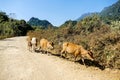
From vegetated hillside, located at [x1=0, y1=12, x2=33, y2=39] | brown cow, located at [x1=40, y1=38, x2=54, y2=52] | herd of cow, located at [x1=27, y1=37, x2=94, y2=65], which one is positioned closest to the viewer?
herd of cow, located at [x1=27, y1=37, x2=94, y2=65]

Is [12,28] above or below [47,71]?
above

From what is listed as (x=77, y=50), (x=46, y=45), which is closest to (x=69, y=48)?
(x=77, y=50)

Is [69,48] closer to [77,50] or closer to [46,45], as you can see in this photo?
[77,50]

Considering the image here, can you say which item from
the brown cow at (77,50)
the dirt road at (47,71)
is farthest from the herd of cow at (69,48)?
the dirt road at (47,71)

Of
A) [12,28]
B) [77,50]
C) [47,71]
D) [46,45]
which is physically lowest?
[47,71]

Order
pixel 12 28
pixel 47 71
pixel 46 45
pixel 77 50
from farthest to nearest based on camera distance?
1. pixel 12 28
2. pixel 46 45
3. pixel 77 50
4. pixel 47 71

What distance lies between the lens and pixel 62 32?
29328 mm

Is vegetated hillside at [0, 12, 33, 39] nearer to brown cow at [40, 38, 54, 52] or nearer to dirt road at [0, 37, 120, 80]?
brown cow at [40, 38, 54, 52]

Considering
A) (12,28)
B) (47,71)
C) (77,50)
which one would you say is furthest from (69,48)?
(12,28)

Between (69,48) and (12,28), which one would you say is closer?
(69,48)

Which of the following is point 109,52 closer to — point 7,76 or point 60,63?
point 60,63

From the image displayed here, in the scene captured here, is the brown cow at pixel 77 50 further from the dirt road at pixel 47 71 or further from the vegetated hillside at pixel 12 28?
the vegetated hillside at pixel 12 28

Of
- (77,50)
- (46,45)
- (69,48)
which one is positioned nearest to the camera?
(77,50)

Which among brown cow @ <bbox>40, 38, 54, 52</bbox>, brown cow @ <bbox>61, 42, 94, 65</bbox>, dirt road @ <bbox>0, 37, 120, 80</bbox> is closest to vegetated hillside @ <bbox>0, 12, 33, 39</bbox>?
brown cow @ <bbox>40, 38, 54, 52</bbox>
